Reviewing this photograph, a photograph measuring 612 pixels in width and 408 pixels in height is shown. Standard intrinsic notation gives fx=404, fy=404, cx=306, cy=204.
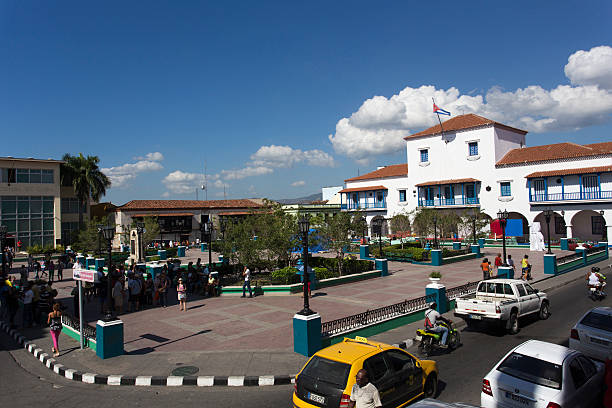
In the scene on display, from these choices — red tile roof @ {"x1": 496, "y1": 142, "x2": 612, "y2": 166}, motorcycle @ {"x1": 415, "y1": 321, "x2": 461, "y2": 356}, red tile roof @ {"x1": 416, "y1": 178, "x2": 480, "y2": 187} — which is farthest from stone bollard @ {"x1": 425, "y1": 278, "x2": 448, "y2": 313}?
red tile roof @ {"x1": 416, "y1": 178, "x2": 480, "y2": 187}

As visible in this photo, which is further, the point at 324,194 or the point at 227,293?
the point at 324,194

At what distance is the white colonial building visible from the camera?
39719 mm

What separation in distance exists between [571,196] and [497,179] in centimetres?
750

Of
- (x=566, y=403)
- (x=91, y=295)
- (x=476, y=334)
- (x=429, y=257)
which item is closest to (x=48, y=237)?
(x=91, y=295)

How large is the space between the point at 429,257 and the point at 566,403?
24.5 m

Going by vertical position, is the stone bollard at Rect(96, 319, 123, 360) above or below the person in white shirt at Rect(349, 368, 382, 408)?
below

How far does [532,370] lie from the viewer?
6.81m

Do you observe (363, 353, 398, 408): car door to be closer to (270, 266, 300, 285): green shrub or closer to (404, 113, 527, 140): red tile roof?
(270, 266, 300, 285): green shrub

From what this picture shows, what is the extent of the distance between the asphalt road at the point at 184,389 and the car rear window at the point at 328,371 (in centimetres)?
172

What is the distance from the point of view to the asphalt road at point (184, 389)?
8.27 meters

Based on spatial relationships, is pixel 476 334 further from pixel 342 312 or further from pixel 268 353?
pixel 268 353

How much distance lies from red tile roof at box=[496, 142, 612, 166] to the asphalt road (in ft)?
117

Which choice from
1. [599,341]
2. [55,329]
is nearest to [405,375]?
[599,341]

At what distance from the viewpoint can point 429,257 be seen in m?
30.2
